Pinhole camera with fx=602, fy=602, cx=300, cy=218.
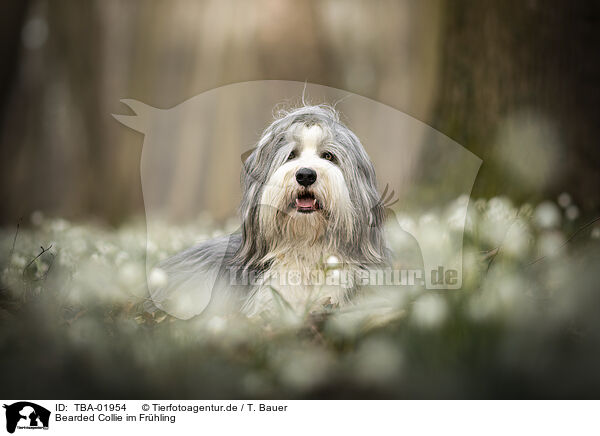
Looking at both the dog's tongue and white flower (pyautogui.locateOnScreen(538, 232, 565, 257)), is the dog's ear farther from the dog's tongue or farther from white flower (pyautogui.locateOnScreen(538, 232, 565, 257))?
white flower (pyautogui.locateOnScreen(538, 232, 565, 257))

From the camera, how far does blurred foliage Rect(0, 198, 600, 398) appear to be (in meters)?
1.73

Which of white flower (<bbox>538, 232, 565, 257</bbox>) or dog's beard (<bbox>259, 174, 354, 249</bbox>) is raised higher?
dog's beard (<bbox>259, 174, 354, 249</bbox>)

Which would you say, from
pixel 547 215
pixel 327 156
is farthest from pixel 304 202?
pixel 547 215

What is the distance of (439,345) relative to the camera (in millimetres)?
1747

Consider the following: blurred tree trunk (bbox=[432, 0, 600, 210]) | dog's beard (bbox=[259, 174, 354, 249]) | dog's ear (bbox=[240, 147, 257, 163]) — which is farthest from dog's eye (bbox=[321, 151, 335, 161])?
blurred tree trunk (bbox=[432, 0, 600, 210])

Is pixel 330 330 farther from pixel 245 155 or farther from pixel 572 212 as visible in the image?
pixel 572 212

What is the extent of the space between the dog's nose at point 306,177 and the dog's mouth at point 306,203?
0.12 feet

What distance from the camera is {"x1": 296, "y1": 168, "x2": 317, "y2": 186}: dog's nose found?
180cm

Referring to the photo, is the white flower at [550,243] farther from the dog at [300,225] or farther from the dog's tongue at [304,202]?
the dog's tongue at [304,202]
